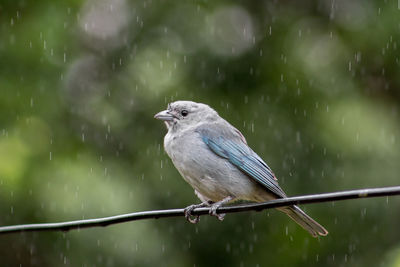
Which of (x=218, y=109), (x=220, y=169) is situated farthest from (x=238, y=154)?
(x=218, y=109)

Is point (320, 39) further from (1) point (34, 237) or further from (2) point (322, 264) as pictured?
(1) point (34, 237)

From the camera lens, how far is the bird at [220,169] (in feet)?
17.7

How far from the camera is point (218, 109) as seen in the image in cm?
788

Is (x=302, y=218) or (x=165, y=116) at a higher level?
(x=165, y=116)

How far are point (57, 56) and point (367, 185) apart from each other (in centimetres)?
375

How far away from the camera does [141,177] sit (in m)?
7.61

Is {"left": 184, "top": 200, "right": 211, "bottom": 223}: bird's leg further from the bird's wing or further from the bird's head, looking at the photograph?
the bird's head

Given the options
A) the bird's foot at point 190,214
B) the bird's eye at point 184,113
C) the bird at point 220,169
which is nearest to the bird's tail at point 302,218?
the bird at point 220,169

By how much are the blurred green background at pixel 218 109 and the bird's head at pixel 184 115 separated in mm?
1296

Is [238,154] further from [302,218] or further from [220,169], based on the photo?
[302,218]

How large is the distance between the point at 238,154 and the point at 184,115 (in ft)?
2.29

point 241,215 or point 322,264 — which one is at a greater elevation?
point 241,215

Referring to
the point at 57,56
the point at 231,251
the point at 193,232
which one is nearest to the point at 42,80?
the point at 57,56

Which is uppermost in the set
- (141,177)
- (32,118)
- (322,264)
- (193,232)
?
(32,118)
